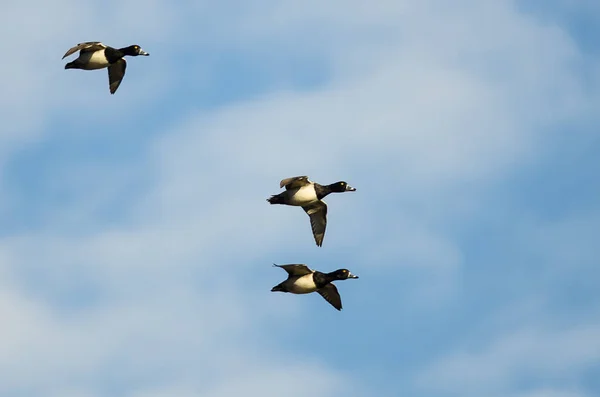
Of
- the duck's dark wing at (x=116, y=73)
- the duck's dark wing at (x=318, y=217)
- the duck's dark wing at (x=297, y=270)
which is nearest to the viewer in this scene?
the duck's dark wing at (x=297, y=270)

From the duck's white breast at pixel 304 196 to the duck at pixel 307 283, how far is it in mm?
2390

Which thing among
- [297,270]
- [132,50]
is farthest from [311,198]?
[132,50]

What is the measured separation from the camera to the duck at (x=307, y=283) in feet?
155

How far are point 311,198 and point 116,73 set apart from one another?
25.5 ft

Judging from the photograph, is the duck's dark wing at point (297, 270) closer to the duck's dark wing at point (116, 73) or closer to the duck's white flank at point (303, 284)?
the duck's white flank at point (303, 284)

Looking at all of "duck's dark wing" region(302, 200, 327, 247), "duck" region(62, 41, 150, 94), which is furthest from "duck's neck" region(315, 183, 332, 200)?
Answer: "duck" region(62, 41, 150, 94)

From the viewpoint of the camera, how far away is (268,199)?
4878 cm

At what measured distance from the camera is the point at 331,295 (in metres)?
48.1

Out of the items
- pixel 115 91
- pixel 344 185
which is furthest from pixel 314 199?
pixel 115 91

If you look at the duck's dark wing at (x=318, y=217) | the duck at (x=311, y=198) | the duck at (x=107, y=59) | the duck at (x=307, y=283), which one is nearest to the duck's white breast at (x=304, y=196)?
the duck at (x=311, y=198)

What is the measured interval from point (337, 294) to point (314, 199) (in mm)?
3103

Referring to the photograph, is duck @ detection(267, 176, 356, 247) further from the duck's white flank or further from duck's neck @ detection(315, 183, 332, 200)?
the duck's white flank

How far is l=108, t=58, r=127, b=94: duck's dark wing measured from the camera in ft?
166

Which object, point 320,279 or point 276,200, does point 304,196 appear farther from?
point 320,279
